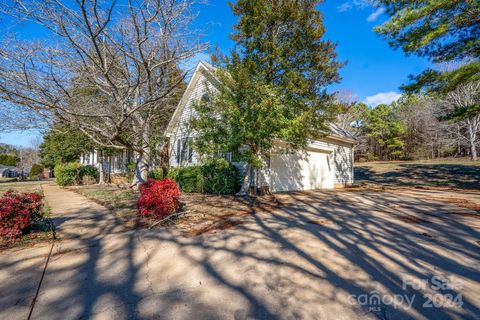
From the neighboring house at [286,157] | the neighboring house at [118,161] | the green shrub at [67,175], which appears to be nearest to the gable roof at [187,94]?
the neighboring house at [286,157]

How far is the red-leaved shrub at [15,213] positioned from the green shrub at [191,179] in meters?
6.62

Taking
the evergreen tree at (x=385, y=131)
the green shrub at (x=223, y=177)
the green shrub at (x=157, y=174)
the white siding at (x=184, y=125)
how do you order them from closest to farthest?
the green shrub at (x=223, y=177) → the white siding at (x=184, y=125) → the green shrub at (x=157, y=174) → the evergreen tree at (x=385, y=131)

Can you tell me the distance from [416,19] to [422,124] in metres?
27.9

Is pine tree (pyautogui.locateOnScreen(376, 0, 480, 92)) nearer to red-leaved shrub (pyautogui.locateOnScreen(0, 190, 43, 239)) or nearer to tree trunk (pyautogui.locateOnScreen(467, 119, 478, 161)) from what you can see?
red-leaved shrub (pyautogui.locateOnScreen(0, 190, 43, 239))

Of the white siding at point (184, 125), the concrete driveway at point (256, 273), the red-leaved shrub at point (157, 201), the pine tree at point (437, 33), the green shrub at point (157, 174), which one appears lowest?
the concrete driveway at point (256, 273)

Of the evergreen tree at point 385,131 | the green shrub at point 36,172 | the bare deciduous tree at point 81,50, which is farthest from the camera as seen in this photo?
the green shrub at point 36,172

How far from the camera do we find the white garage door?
35.2ft

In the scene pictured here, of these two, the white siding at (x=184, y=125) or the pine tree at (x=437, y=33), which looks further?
the white siding at (x=184, y=125)

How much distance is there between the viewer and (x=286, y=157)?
36.4ft

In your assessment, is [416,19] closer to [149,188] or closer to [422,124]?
[149,188]

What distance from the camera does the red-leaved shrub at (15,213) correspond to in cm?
416

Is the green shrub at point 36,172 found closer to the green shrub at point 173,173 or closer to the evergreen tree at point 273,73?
the green shrub at point 173,173

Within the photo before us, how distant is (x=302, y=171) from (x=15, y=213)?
34.3ft

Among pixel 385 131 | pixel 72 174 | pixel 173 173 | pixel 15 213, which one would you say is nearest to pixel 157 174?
pixel 173 173
